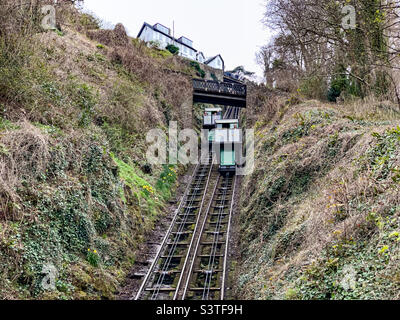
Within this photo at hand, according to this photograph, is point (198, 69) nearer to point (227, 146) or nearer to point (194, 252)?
point (227, 146)

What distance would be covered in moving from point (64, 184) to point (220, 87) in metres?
20.4

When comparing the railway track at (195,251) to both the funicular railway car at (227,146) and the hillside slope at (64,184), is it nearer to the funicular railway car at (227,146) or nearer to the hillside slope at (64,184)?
the hillside slope at (64,184)

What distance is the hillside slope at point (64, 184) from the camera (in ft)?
26.1

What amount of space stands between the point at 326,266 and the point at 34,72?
441 inches

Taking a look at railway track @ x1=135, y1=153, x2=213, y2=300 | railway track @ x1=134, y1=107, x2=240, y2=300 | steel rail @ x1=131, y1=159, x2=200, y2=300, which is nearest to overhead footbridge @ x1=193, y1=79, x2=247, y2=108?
steel rail @ x1=131, y1=159, x2=200, y2=300

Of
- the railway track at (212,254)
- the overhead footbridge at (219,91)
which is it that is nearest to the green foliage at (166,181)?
the railway track at (212,254)

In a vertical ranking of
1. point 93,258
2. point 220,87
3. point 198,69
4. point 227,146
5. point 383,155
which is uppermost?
point 198,69

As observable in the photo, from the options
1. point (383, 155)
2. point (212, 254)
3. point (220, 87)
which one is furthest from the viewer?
point (220, 87)

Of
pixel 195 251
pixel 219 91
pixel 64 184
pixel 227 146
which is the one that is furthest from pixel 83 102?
pixel 219 91

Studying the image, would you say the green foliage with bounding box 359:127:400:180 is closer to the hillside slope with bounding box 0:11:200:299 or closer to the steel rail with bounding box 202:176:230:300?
the steel rail with bounding box 202:176:230:300

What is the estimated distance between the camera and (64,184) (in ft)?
32.8

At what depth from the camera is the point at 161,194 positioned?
1747 cm

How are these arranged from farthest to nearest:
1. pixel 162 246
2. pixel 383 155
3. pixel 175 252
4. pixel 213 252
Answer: pixel 162 246
pixel 175 252
pixel 213 252
pixel 383 155
